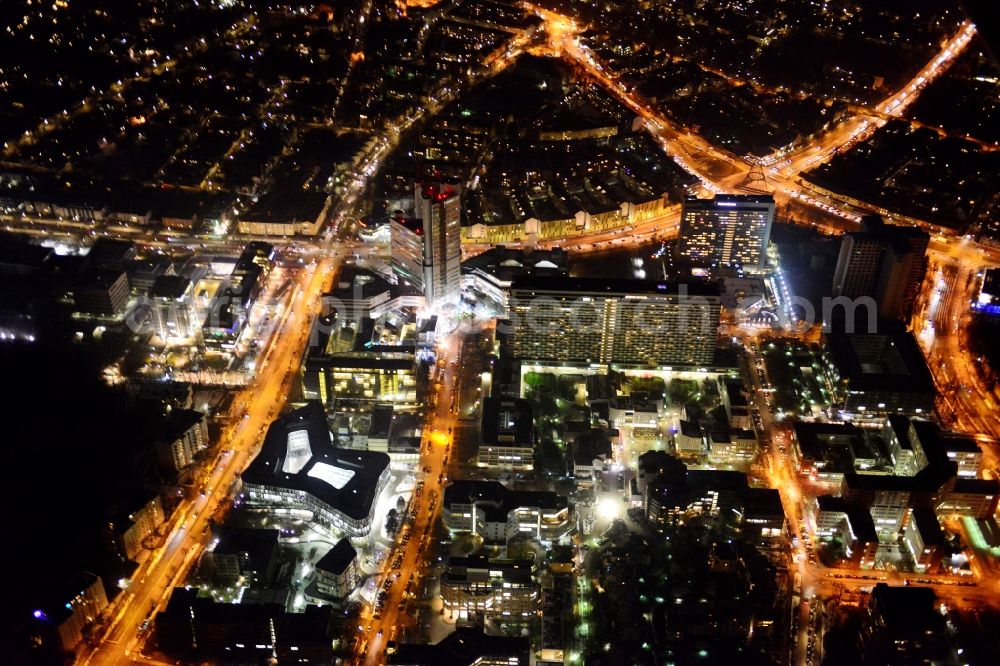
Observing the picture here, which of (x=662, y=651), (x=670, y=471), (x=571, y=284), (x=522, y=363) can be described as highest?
(x=571, y=284)

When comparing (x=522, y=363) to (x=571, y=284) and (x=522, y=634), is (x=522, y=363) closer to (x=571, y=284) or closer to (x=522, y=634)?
(x=571, y=284)

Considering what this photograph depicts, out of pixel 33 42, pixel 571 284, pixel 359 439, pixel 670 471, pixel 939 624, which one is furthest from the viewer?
pixel 33 42

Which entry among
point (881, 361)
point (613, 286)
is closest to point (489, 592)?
point (613, 286)

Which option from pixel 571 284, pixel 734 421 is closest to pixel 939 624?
pixel 734 421

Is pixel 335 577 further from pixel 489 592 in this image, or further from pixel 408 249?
pixel 408 249

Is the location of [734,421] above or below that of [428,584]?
above

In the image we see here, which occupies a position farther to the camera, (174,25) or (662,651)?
(174,25)
